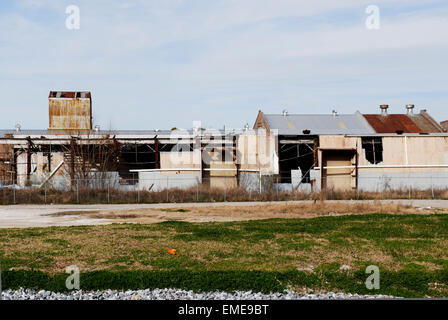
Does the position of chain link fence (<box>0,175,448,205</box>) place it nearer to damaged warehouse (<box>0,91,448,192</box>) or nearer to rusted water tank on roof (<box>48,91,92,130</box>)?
damaged warehouse (<box>0,91,448,192</box>)

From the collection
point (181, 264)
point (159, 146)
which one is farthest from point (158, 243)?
point (159, 146)

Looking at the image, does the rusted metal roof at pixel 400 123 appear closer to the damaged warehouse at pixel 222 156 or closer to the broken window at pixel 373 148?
the damaged warehouse at pixel 222 156

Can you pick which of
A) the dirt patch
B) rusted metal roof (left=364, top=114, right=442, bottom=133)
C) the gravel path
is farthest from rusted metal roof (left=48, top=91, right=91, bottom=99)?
the gravel path

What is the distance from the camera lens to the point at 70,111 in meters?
46.6

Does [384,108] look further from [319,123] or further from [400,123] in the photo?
[319,123]

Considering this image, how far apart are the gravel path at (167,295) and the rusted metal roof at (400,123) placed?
40220 millimetres

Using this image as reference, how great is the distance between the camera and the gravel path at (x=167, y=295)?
8.34m

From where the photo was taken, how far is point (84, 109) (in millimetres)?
46531

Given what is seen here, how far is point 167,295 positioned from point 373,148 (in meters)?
35.7

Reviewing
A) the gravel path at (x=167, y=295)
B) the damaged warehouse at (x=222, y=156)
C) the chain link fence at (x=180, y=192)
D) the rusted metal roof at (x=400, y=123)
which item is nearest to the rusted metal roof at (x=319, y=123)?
the damaged warehouse at (x=222, y=156)
